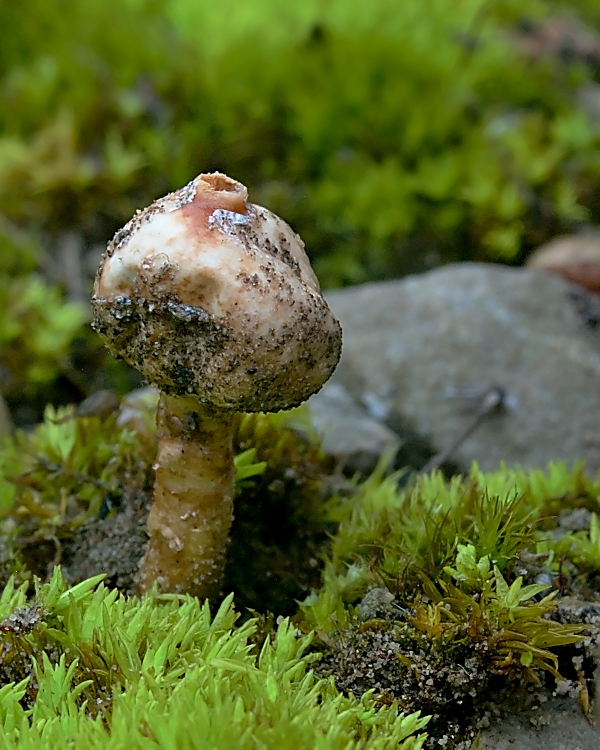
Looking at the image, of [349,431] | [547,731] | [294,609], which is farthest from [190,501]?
[349,431]

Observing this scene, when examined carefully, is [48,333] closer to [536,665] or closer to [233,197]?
[233,197]

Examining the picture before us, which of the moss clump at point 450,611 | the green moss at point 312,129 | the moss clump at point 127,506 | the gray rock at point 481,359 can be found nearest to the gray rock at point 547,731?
the moss clump at point 450,611

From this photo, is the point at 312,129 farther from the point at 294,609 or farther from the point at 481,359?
the point at 294,609

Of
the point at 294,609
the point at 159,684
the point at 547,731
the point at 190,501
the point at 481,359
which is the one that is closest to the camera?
the point at 159,684

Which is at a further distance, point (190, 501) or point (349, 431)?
point (349, 431)

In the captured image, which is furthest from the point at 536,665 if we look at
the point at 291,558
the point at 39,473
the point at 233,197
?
the point at 39,473

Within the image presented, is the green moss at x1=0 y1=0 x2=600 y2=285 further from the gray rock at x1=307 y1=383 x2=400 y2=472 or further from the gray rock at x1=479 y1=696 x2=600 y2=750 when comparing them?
the gray rock at x1=479 y1=696 x2=600 y2=750

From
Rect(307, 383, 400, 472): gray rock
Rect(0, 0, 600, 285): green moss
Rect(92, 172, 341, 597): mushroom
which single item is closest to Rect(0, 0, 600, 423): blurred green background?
Rect(0, 0, 600, 285): green moss
